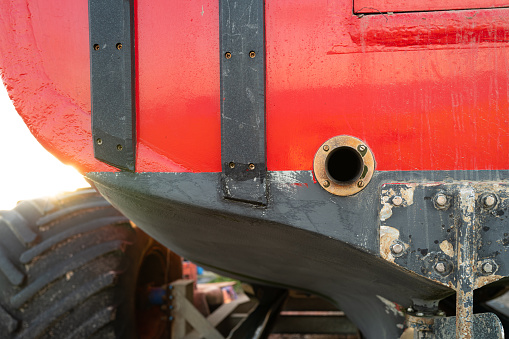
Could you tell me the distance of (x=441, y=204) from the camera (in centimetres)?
→ 113

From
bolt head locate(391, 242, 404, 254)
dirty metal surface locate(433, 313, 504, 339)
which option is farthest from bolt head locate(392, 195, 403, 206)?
dirty metal surface locate(433, 313, 504, 339)

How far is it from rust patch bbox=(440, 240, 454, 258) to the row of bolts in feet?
0.10

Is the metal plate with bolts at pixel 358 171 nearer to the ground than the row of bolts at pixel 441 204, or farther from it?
farther from it

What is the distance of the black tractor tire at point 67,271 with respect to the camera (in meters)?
1.77

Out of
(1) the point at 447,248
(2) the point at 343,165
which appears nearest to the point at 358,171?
(2) the point at 343,165

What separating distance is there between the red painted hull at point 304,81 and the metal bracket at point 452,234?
7cm

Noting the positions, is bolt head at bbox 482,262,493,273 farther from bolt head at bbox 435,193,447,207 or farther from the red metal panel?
the red metal panel

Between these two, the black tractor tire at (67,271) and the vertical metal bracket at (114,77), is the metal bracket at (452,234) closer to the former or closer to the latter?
the vertical metal bracket at (114,77)

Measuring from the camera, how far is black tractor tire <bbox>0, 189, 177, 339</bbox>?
1.77 m

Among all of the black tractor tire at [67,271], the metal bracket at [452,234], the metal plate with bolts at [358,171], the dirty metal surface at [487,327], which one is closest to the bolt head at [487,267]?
the metal bracket at [452,234]

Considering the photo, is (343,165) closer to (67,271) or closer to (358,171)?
(358,171)

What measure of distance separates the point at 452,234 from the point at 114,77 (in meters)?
0.98

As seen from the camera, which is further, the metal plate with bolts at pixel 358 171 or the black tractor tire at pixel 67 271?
the black tractor tire at pixel 67 271

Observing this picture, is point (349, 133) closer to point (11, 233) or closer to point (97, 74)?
point (97, 74)
